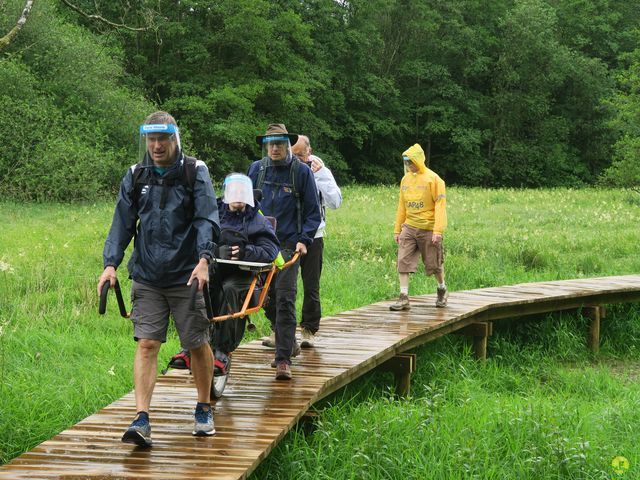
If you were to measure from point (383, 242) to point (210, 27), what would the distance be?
28.6 m

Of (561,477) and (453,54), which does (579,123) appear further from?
(561,477)

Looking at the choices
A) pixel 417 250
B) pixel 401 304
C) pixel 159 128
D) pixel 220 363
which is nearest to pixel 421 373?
pixel 401 304

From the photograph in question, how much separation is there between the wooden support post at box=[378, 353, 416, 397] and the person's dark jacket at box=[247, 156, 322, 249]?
1.91 meters

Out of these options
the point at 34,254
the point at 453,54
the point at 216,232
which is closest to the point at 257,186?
the point at 216,232

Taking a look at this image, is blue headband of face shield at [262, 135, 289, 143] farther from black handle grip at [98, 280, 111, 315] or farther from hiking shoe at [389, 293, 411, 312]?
hiking shoe at [389, 293, 411, 312]

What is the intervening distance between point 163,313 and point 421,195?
5181 mm

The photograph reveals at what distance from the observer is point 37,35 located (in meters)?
28.8

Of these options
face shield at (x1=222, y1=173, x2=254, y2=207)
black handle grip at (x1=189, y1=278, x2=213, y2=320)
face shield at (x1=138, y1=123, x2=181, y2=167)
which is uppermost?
face shield at (x1=138, y1=123, x2=181, y2=167)

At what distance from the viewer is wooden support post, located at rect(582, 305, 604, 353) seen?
35.6 ft

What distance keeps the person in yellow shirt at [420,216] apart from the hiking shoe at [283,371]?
11.2 feet

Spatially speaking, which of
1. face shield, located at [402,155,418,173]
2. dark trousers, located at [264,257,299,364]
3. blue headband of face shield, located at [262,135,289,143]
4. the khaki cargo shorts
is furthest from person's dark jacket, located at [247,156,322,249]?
the khaki cargo shorts

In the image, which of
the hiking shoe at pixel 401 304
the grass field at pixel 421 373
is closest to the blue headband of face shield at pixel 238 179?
the grass field at pixel 421 373

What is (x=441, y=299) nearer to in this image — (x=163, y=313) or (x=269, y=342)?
(x=269, y=342)

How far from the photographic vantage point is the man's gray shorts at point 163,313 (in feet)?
15.5
